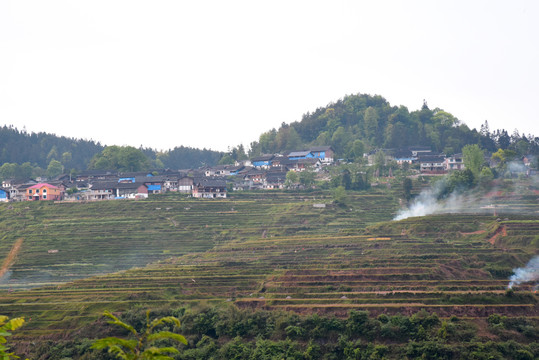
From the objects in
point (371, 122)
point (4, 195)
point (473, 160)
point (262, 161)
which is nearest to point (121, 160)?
point (4, 195)

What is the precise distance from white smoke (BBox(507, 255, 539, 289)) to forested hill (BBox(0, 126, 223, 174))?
225ft

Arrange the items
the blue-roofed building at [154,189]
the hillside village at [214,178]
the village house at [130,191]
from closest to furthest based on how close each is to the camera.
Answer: the village house at [130,191] < the hillside village at [214,178] < the blue-roofed building at [154,189]

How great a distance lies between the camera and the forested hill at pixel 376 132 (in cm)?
7731

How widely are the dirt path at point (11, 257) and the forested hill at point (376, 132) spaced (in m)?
43.0

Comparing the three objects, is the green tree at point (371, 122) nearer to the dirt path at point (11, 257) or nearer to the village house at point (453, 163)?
the village house at point (453, 163)

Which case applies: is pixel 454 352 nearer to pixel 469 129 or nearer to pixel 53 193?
pixel 53 193

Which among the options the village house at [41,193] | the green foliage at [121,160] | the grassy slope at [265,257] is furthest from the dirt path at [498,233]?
the green foliage at [121,160]

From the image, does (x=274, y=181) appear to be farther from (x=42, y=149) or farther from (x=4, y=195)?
(x=42, y=149)

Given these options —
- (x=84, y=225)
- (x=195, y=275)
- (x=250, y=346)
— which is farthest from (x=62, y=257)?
(x=250, y=346)

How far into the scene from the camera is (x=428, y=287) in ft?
99.6

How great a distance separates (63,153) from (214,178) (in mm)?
44363

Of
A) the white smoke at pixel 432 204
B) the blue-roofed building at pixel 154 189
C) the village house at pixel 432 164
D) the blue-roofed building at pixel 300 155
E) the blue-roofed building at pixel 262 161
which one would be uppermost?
the blue-roofed building at pixel 300 155

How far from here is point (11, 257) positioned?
4322cm

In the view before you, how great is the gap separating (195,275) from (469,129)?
57.5 metres
